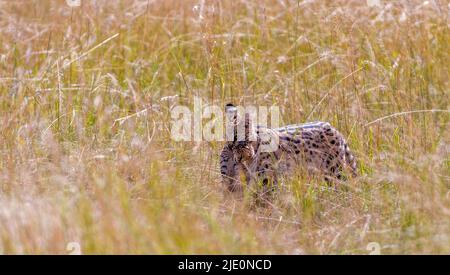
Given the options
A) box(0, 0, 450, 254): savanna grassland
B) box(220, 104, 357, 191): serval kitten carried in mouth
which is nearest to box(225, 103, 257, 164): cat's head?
box(220, 104, 357, 191): serval kitten carried in mouth

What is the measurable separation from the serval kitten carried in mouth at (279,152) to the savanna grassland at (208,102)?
0.43 feet

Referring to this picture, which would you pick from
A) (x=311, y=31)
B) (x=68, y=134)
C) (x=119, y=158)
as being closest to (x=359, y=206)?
(x=119, y=158)

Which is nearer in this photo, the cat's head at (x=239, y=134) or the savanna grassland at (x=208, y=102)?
the savanna grassland at (x=208, y=102)

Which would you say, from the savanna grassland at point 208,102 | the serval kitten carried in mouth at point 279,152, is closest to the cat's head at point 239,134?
the serval kitten carried in mouth at point 279,152

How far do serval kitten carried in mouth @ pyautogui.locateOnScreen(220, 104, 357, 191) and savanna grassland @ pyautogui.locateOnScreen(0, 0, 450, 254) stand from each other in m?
0.13

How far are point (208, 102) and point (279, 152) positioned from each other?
1.32 metres

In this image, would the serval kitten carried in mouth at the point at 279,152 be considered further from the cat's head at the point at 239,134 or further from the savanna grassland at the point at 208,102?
the savanna grassland at the point at 208,102

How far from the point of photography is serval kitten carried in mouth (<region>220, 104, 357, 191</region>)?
18.4 ft

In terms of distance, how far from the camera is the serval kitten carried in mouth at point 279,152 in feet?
18.4

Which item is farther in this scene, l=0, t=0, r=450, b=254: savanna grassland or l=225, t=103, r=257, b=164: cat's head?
l=225, t=103, r=257, b=164: cat's head

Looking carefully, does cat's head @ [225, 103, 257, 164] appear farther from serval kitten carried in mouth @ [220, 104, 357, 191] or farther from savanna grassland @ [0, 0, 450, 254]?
savanna grassland @ [0, 0, 450, 254]

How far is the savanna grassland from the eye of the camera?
4770 mm

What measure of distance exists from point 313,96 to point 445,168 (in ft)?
4.97
